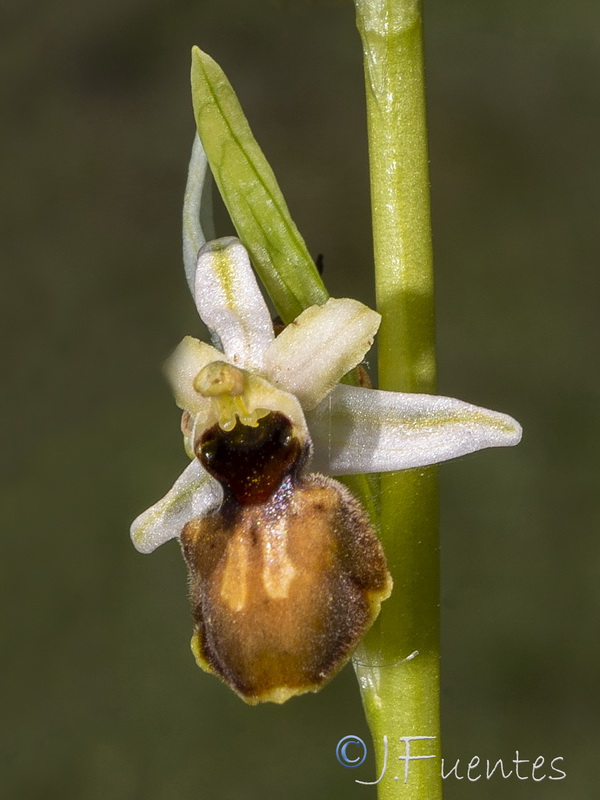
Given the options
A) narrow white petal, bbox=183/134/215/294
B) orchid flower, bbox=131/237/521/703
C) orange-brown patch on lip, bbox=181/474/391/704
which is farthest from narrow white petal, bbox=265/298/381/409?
narrow white petal, bbox=183/134/215/294

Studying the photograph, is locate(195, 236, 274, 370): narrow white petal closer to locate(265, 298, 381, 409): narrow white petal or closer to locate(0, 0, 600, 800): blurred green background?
locate(265, 298, 381, 409): narrow white petal

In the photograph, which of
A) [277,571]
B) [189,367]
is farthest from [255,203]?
[277,571]

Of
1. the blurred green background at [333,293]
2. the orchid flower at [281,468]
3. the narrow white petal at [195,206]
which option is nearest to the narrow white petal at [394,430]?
the orchid flower at [281,468]

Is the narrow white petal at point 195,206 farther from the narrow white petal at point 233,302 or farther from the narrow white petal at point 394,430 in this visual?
the narrow white petal at point 394,430

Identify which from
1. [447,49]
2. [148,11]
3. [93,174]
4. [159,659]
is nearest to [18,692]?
[159,659]

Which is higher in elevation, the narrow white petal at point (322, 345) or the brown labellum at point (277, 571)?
the narrow white petal at point (322, 345)

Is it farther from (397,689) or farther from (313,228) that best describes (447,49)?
(397,689)
